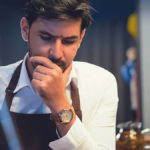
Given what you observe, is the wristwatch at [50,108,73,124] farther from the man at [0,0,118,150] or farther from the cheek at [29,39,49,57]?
the cheek at [29,39,49,57]

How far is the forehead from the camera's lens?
0.77 meters

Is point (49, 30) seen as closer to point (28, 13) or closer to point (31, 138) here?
point (28, 13)

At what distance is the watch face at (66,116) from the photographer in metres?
0.72

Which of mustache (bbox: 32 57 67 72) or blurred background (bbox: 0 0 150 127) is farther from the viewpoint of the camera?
blurred background (bbox: 0 0 150 127)

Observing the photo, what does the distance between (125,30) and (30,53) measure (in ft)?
5.25

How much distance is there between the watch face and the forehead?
175mm

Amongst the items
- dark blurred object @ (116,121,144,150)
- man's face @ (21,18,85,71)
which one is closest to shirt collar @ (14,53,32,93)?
man's face @ (21,18,85,71)

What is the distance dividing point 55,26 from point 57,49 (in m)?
0.05

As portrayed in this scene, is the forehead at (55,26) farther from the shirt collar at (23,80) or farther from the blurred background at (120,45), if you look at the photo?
the blurred background at (120,45)

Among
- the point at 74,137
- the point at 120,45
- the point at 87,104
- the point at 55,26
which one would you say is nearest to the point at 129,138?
the point at 87,104

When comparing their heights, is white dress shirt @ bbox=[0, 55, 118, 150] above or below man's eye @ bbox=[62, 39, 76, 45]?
below

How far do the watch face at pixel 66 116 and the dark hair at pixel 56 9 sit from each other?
0.68ft

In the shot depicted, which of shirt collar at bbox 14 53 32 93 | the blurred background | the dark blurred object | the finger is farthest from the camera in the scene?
the blurred background

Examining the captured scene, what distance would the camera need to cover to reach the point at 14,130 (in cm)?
87
